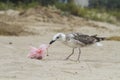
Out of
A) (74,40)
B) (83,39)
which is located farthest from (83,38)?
(74,40)

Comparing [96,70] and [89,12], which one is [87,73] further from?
[89,12]

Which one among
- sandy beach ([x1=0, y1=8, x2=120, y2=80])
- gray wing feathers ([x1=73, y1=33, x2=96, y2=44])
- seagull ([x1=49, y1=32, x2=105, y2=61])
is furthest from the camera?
gray wing feathers ([x1=73, y1=33, x2=96, y2=44])

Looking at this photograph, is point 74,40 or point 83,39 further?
point 83,39

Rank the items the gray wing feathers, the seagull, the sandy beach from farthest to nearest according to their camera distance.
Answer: the gray wing feathers, the seagull, the sandy beach

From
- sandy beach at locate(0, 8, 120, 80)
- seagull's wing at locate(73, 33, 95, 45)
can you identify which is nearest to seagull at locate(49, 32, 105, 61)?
seagull's wing at locate(73, 33, 95, 45)

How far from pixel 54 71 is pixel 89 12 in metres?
25.2

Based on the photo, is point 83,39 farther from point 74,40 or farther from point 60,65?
point 60,65

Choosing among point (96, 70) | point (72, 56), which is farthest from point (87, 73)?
point (72, 56)

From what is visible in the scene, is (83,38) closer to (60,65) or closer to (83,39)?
(83,39)

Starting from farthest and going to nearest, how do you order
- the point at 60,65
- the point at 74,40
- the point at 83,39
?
the point at 83,39 → the point at 74,40 → the point at 60,65

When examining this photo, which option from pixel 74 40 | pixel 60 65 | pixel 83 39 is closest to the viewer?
pixel 60 65

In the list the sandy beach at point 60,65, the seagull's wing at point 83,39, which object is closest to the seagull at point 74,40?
the seagull's wing at point 83,39

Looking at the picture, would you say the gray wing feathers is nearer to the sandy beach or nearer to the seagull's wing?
the seagull's wing

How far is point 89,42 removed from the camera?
1297 centimetres
